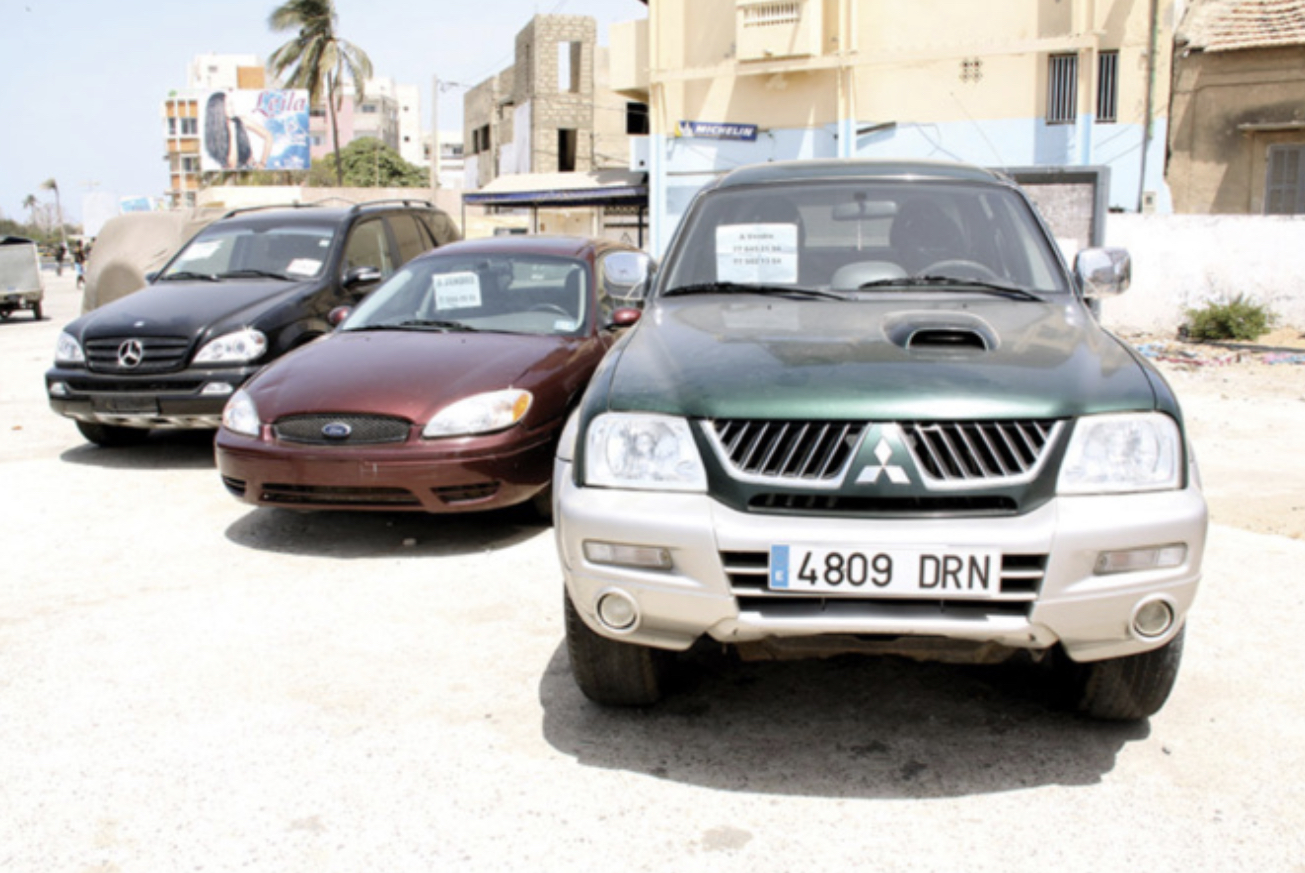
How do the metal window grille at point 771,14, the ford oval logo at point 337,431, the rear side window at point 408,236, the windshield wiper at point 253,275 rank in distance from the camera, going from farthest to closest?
1. the metal window grille at point 771,14
2. the rear side window at point 408,236
3. the windshield wiper at point 253,275
4. the ford oval logo at point 337,431

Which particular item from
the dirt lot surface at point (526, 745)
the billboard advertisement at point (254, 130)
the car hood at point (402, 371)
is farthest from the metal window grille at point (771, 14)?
the billboard advertisement at point (254, 130)

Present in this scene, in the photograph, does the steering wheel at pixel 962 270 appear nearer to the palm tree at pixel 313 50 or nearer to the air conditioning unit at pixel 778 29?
the air conditioning unit at pixel 778 29

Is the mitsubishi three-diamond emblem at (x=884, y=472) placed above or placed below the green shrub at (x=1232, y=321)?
above

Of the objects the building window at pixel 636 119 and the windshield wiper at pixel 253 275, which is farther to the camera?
the building window at pixel 636 119

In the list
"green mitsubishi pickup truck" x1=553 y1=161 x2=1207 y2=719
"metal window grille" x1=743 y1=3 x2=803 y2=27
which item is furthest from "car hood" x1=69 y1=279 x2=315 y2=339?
"metal window grille" x1=743 y1=3 x2=803 y2=27

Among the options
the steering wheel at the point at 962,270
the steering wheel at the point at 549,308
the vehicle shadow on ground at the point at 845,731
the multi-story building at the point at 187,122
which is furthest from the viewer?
the multi-story building at the point at 187,122

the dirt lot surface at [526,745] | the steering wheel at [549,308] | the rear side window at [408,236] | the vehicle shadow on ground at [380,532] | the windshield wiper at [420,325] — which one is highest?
the rear side window at [408,236]

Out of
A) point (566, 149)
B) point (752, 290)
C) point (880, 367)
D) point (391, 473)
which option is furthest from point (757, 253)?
point (566, 149)

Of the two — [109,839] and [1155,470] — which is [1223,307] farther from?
[109,839]

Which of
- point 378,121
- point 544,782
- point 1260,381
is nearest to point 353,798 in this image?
point 544,782

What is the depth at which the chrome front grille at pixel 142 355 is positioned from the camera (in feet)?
24.1

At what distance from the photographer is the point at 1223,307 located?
15.0 m

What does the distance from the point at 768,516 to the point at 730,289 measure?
1433mm

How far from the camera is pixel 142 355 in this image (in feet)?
24.2
